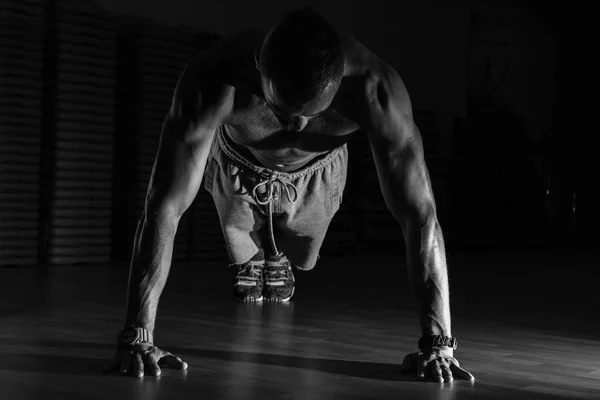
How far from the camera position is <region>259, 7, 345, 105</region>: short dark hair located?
2494 mm

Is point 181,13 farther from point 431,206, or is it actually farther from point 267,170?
point 431,206

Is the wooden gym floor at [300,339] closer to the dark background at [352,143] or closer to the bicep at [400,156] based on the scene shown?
the bicep at [400,156]

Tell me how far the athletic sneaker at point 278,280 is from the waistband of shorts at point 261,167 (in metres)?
0.75

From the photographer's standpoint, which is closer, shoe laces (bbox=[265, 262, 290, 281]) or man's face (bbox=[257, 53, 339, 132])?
man's face (bbox=[257, 53, 339, 132])

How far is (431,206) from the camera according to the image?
2953 millimetres

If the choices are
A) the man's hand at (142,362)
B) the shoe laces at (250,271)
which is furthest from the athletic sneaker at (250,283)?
the man's hand at (142,362)

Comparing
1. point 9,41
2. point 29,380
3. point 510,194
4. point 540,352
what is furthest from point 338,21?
point 29,380

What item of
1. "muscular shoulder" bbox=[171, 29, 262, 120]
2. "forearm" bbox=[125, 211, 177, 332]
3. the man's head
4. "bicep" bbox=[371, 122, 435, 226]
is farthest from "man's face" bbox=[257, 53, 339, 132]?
"forearm" bbox=[125, 211, 177, 332]

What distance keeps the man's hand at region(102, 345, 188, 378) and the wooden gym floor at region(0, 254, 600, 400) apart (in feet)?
0.14

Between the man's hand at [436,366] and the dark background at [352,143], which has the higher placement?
the dark background at [352,143]

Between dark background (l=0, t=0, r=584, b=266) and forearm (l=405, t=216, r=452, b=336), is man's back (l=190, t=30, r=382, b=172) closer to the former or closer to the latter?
forearm (l=405, t=216, r=452, b=336)

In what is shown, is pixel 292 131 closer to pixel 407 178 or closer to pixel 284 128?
pixel 284 128

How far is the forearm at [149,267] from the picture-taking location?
279cm

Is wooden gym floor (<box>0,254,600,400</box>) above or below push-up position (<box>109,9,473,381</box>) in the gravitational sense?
below
